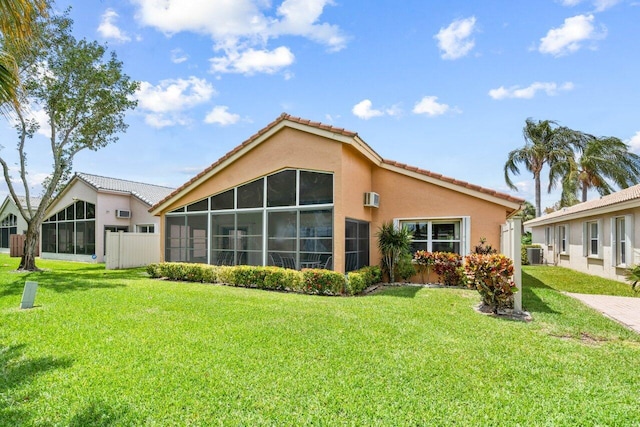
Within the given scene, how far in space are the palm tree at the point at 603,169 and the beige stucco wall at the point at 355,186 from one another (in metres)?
22.5

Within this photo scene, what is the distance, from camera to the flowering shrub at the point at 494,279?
8.43m

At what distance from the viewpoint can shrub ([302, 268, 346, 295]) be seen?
11.3 meters

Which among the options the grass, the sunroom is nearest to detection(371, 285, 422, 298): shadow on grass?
the sunroom

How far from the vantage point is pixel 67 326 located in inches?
291

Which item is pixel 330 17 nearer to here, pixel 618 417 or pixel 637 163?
pixel 618 417

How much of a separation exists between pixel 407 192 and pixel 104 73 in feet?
Answer: 54.8

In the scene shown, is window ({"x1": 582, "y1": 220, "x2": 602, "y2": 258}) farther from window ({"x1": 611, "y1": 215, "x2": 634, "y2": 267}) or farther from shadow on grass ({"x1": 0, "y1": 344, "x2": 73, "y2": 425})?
shadow on grass ({"x1": 0, "y1": 344, "x2": 73, "y2": 425})

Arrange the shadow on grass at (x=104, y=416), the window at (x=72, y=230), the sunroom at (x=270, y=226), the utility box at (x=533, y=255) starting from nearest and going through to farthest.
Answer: the shadow on grass at (x=104, y=416) → the sunroom at (x=270, y=226) → the utility box at (x=533, y=255) → the window at (x=72, y=230)

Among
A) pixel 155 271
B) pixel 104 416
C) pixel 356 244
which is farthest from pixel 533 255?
pixel 104 416

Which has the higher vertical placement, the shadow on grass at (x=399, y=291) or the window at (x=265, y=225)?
the window at (x=265, y=225)

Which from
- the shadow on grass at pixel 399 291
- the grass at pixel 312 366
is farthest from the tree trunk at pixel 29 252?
the shadow on grass at pixel 399 291

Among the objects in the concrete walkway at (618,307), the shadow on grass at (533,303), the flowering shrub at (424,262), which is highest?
the flowering shrub at (424,262)

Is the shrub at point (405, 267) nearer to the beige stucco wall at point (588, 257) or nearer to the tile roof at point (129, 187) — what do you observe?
the beige stucco wall at point (588, 257)

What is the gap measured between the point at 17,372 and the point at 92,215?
23.5m
